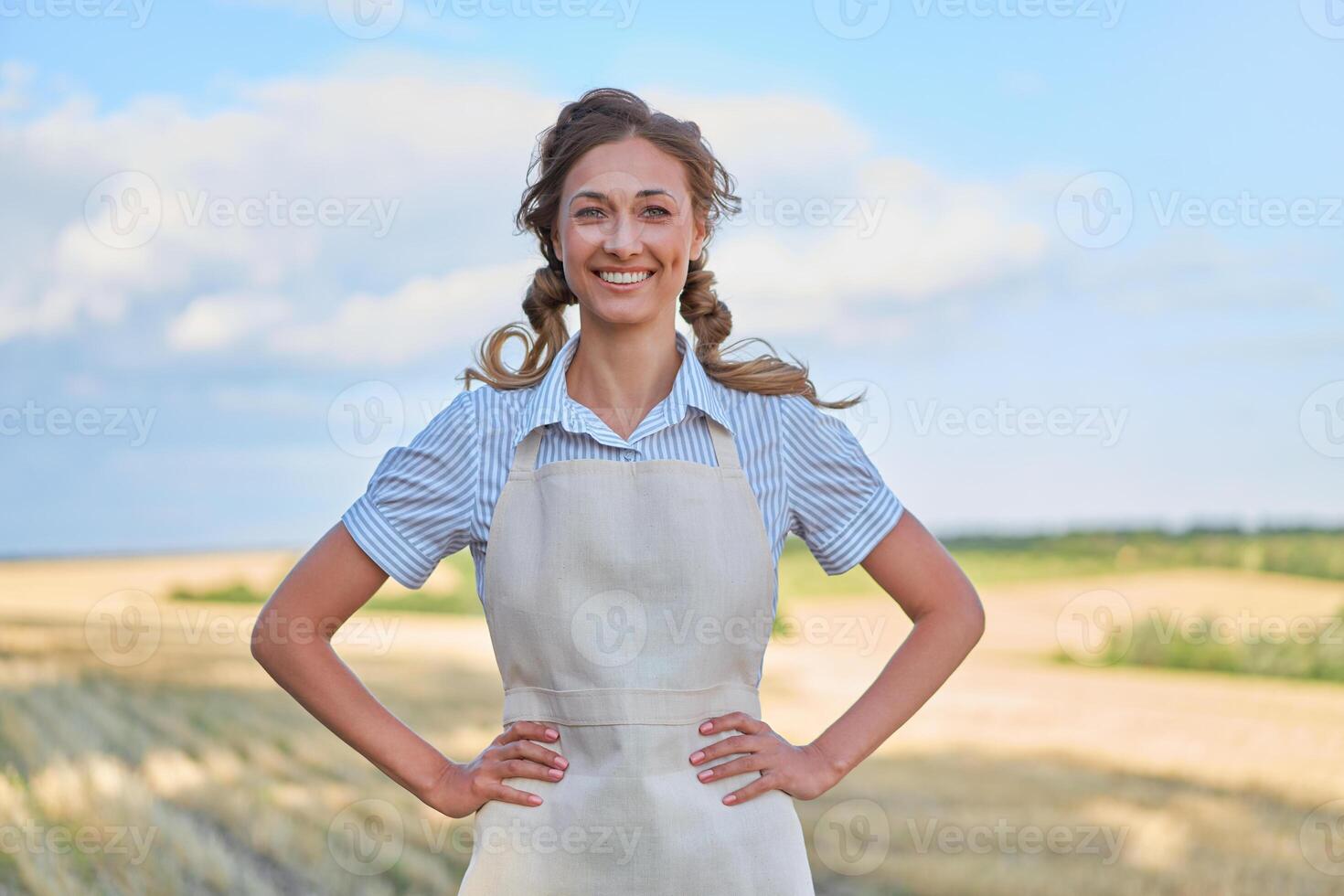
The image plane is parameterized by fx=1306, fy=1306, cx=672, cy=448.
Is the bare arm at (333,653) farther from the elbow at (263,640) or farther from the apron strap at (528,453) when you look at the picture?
the apron strap at (528,453)

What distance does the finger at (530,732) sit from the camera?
1.95 m

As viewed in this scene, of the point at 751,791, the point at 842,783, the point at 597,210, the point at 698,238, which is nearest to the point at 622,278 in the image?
the point at 597,210

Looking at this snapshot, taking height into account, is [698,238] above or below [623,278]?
above

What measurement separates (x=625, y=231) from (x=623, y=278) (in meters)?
0.07

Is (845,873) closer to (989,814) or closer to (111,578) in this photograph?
(989,814)

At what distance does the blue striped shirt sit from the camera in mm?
2049

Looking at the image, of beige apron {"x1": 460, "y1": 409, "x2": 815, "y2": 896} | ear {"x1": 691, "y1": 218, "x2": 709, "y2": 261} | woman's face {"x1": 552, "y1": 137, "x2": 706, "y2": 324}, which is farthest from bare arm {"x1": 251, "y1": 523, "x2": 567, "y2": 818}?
ear {"x1": 691, "y1": 218, "x2": 709, "y2": 261}

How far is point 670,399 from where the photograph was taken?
6.79ft

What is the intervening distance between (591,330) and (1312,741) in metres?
3.57

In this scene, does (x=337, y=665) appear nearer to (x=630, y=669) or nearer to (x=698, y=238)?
(x=630, y=669)

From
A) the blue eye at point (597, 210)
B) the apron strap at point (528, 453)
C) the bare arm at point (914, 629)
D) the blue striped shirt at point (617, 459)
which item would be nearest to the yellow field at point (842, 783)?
the bare arm at point (914, 629)

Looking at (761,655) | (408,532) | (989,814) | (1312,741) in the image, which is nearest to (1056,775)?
(989,814)

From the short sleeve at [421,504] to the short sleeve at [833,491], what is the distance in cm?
51

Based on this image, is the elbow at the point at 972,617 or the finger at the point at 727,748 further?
the elbow at the point at 972,617
